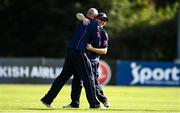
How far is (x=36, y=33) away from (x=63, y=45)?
3246 millimetres

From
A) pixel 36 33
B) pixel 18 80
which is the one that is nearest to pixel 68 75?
pixel 18 80

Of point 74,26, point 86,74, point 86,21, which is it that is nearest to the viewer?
point 86,21

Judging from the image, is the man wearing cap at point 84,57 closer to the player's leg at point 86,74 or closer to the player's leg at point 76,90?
the player's leg at point 86,74

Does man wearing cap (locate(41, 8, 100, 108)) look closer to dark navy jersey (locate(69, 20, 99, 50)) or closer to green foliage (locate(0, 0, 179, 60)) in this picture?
dark navy jersey (locate(69, 20, 99, 50))

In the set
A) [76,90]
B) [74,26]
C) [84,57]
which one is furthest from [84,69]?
[74,26]

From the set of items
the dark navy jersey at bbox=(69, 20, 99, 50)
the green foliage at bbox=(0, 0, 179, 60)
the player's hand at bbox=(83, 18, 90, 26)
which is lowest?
the green foliage at bbox=(0, 0, 179, 60)

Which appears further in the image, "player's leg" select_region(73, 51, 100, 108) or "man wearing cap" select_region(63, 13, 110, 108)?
"man wearing cap" select_region(63, 13, 110, 108)

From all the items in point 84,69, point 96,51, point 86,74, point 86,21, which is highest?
point 86,21

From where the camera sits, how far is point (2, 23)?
157 ft

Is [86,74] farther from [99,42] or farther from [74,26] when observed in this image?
[74,26]

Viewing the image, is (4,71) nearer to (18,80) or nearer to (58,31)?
(18,80)

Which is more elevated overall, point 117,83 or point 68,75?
point 68,75

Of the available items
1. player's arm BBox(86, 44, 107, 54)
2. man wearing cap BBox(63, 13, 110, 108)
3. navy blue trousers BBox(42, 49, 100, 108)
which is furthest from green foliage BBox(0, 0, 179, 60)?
navy blue trousers BBox(42, 49, 100, 108)

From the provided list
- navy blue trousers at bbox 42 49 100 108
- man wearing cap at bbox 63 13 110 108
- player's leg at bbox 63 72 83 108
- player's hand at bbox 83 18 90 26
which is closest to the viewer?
player's hand at bbox 83 18 90 26
